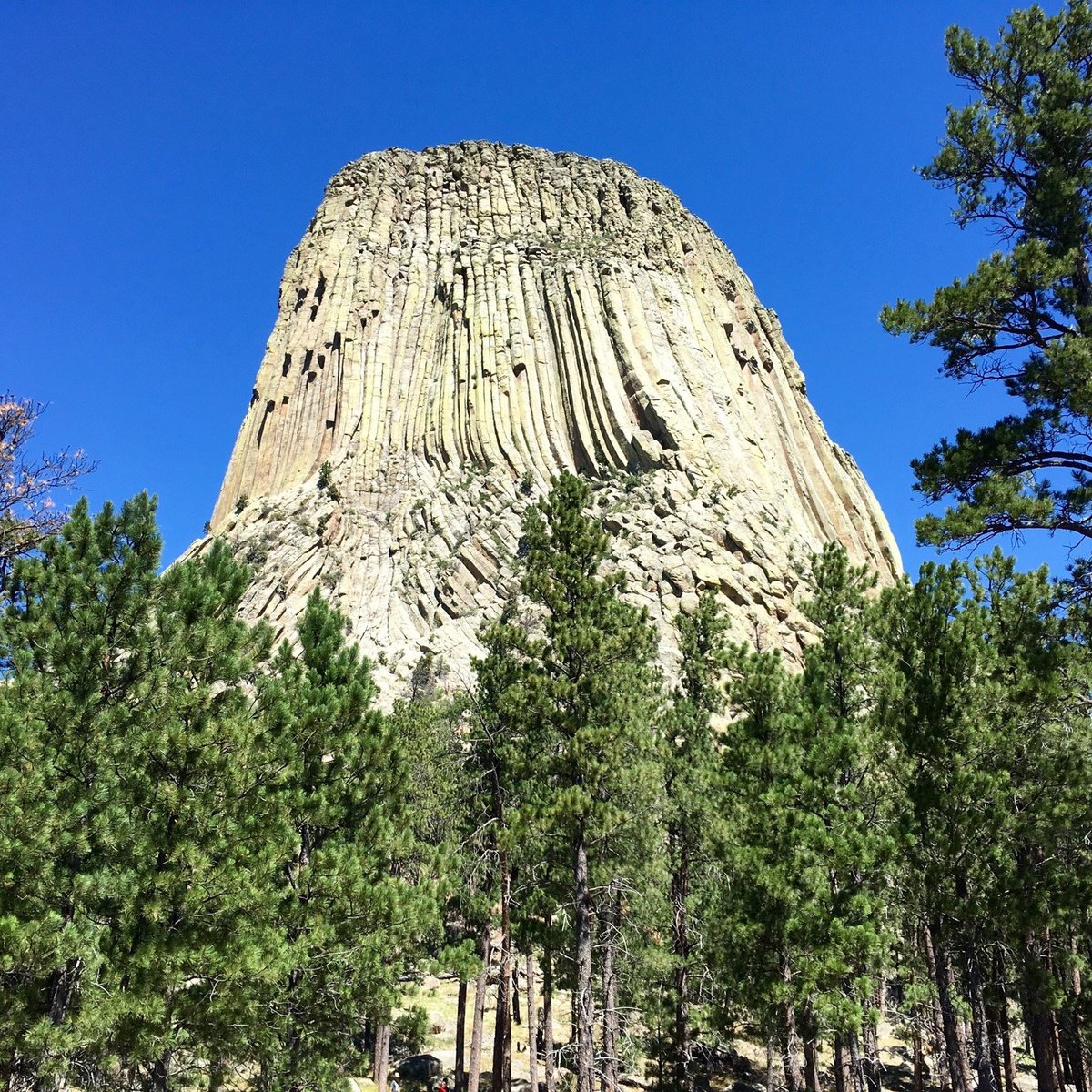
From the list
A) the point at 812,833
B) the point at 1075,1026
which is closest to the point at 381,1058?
the point at 812,833

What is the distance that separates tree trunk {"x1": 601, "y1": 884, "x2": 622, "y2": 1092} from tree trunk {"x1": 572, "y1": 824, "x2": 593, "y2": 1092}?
0.64 m

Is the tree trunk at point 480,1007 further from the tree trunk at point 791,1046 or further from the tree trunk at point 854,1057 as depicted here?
the tree trunk at point 854,1057

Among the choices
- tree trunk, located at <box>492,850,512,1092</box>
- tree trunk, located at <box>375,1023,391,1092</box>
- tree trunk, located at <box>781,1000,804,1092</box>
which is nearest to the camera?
tree trunk, located at <box>781,1000,804,1092</box>

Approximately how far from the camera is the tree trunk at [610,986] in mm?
14094

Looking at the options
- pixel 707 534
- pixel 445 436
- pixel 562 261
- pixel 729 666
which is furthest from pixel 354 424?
pixel 729 666

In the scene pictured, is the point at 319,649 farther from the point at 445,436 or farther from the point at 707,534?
the point at 445,436

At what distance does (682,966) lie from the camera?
16.9 m

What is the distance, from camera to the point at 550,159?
288 feet

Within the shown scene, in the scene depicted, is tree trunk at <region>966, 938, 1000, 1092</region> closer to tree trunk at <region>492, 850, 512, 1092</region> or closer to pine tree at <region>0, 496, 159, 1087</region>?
tree trunk at <region>492, 850, 512, 1092</region>

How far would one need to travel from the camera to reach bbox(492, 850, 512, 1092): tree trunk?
14398 millimetres

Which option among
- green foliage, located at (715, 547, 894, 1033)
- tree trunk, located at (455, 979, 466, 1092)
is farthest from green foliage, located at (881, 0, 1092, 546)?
tree trunk, located at (455, 979, 466, 1092)

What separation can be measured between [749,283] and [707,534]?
146 ft

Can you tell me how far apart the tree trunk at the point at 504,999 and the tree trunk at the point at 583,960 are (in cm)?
160

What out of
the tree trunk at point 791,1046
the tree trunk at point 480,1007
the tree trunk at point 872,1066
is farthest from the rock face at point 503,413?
the tree trunk at point 791,1046
